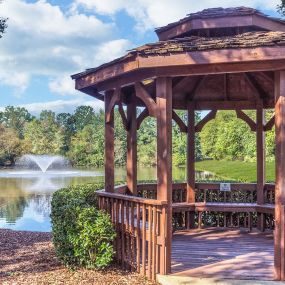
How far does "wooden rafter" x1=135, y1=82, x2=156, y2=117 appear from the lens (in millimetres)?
5059

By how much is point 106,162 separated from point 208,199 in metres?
3.34

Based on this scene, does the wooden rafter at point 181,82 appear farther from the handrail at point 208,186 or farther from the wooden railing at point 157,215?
the handrail at point 208,186

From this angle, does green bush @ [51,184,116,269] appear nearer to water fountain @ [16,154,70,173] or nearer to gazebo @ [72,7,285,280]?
gazebo @ [72,7,285,280]

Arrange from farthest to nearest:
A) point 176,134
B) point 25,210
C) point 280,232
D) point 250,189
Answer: point 176,134
point 25,210
point 250,189
point 280,232

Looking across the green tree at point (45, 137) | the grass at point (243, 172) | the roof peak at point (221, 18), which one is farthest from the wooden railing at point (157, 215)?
the green tree at point (45, 137)

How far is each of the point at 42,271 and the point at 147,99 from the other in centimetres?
264

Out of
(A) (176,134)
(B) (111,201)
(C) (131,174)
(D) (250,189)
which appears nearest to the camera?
(B) (111,201)

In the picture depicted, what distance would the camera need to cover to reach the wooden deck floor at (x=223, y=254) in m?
A: 4.89

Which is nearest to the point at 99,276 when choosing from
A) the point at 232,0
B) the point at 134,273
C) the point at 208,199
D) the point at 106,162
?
the point at 134,273

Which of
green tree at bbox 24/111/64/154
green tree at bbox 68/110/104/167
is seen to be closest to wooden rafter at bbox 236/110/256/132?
green tree at bbox 68/110/104/167

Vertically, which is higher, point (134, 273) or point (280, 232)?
point (280, 232)

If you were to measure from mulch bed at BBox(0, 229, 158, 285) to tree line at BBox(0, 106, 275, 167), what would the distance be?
28.8 m

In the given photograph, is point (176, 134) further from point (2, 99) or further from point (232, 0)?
point (2, 99)

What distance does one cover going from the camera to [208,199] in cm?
880
